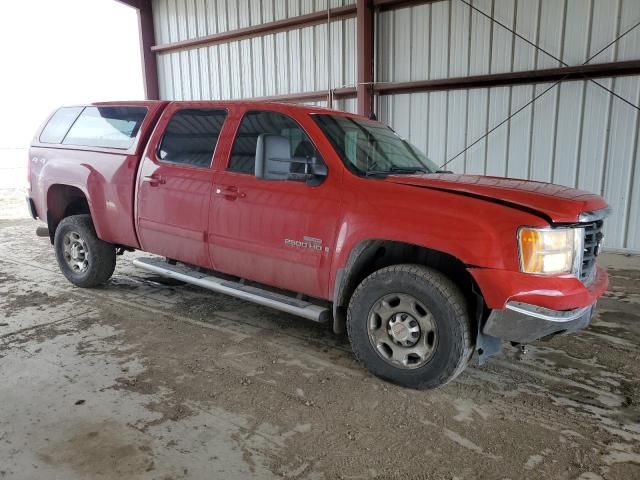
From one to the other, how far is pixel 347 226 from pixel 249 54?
9126 mm

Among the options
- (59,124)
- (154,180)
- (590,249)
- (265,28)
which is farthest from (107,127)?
(265,28)

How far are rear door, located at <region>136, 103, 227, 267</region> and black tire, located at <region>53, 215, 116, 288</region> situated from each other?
812 mm

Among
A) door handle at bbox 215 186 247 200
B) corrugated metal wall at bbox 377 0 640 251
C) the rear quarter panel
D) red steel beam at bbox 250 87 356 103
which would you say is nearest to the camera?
door handle at bbox 215 186 247 200

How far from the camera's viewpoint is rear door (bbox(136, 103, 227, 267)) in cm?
403

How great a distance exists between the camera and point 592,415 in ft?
9.41

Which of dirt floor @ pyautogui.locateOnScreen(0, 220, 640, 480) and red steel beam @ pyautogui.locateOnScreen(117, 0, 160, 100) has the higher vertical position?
red steel beam @ pyautogui.locateOnScreen(117, 0, 160, 100)

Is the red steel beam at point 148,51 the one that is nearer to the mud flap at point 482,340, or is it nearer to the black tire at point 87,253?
the black tire at point 87,253

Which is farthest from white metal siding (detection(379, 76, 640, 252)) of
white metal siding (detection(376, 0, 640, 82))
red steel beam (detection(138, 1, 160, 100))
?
red steel beam (detection(138, 1, 160, 100))

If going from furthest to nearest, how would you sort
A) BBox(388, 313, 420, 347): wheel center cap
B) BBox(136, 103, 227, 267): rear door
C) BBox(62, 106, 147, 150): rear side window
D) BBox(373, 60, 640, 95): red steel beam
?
BBox(373, 60, 640, 95): red steel beam
BBox(62, 106, 147, 150): rear side window
BBox(136, 103, 227, 267): rear door
BBox(388, 313, 420, 347): wheel center cap

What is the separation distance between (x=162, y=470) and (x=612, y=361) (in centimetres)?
331

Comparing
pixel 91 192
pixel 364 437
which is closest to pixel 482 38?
pixel 91 192

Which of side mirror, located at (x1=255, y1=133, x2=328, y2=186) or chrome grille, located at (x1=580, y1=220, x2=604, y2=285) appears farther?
side mirror, located at (x1=255, y1=133, x2=328, y2=186)

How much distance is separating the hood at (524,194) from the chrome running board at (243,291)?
1136 mm

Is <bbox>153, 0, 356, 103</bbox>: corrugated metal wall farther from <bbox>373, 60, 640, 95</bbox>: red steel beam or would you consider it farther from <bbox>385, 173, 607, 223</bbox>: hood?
<bbox>385, 173, 607, 223</bbox>: hood
